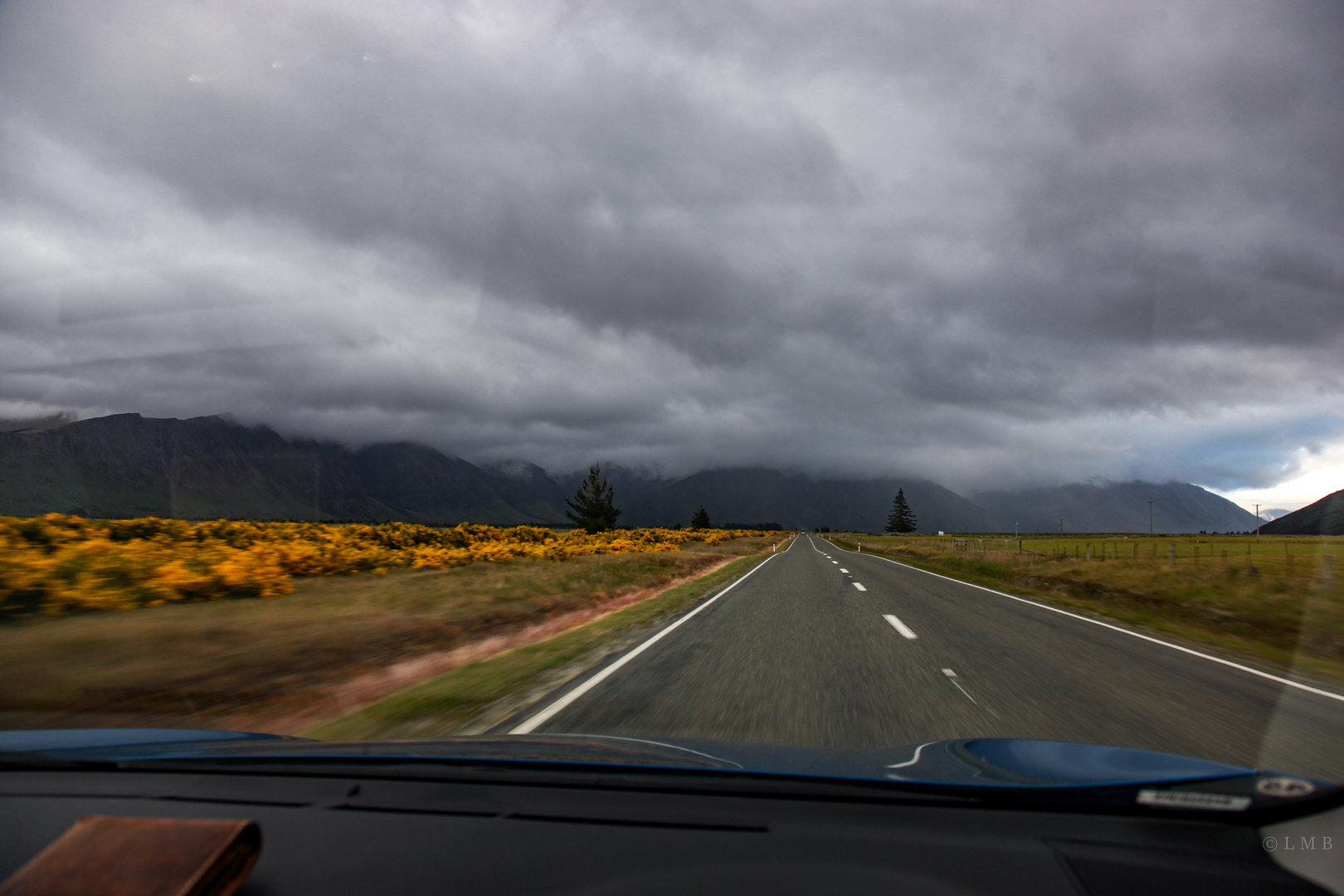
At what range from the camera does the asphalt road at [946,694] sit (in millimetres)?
4617

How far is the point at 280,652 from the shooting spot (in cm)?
840

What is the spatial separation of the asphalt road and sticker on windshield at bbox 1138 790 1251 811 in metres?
2.45

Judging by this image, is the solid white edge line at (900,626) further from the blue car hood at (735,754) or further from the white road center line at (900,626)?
the blue car hood at (735,754)

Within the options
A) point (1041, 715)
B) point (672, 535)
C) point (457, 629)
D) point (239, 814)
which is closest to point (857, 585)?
point (457, 629)

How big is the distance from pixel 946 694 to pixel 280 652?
842cm

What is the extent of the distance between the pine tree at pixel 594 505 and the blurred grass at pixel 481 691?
6937 cm

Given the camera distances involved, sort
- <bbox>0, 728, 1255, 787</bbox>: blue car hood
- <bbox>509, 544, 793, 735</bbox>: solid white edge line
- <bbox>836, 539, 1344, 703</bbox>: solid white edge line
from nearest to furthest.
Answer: <bbox>0, 728, 1255, 787</bbox>: blue car hood, <bbox>509, 544, 793, 735</bbox>: solid white edge line, <bbox>836, 539, 1344, 703</bbox>: solid white edge line

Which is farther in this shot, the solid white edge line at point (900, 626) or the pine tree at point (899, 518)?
the pine tree at point (899, 518)

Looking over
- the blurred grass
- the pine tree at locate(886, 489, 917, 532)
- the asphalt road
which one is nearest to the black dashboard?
the asphalt road

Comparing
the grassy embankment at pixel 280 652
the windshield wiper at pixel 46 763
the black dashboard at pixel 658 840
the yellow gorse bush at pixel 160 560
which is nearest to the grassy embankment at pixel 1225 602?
the black dashboard at pixel 658 840

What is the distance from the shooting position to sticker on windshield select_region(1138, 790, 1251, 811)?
6.66 ft

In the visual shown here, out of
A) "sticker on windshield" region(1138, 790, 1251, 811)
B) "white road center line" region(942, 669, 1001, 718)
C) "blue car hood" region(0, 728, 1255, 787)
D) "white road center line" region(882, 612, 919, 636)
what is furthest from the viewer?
"white road center line" region(882, 612, 919, 636)

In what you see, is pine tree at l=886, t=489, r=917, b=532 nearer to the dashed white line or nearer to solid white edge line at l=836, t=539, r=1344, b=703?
solid white edge line at l=836, t=539, r=1344, b=703

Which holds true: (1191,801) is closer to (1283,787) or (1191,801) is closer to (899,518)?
(1283,787)
